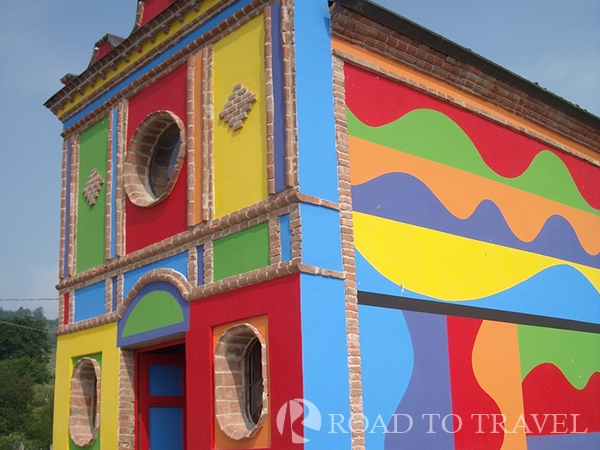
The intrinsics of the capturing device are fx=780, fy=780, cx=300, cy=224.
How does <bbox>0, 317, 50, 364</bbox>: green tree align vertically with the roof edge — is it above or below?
above

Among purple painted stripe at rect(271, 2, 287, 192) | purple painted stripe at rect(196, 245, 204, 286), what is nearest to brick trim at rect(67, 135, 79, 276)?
purple painted stripe at rect(196, 245, 204, 286)

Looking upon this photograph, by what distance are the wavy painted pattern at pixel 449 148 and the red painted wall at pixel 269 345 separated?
2.24 metres

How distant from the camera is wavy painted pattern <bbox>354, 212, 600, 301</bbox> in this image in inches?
348

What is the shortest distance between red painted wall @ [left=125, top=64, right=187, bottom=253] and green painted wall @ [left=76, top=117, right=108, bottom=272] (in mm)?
734

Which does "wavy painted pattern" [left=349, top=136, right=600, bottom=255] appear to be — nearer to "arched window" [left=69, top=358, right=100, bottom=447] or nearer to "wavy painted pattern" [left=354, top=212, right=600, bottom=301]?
"wavy painted pattern" [left=354, top=212, right=600, bottom=301]

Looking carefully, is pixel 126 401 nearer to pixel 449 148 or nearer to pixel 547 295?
pixel 449 148

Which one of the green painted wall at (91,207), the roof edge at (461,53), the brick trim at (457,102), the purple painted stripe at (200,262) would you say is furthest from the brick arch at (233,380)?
the roof edge at (461,53)

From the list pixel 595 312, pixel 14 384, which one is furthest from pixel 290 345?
pixel 14 384

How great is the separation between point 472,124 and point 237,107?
360cm

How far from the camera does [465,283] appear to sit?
997 cm

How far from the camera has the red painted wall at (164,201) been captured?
979 centimetres

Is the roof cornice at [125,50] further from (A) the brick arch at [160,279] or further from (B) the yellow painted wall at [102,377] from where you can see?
(B) the yellow painted wall at [102,377]

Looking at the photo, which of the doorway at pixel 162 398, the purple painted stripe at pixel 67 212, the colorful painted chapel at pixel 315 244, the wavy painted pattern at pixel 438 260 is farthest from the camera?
the purple painted stripe at pixel 67 212

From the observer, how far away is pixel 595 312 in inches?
492
